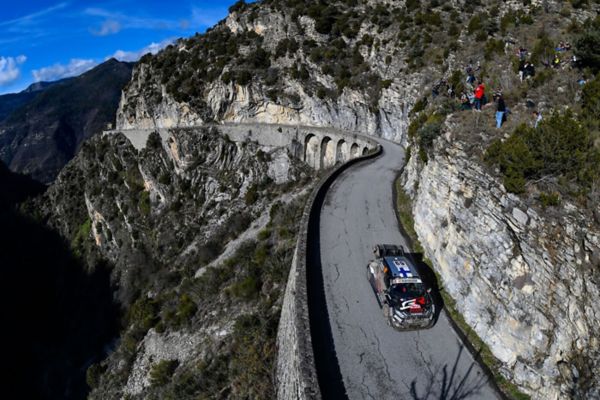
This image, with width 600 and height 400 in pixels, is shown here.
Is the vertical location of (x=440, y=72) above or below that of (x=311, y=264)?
above

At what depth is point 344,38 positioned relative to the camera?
4322cm

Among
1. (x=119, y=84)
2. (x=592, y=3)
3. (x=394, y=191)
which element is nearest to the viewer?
(x=394, y=191)

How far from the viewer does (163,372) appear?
17.2 meters

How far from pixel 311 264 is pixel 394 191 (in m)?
9.75

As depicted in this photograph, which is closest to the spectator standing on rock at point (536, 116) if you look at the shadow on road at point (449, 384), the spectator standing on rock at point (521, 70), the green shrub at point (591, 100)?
the green shrub at point (591, 100)

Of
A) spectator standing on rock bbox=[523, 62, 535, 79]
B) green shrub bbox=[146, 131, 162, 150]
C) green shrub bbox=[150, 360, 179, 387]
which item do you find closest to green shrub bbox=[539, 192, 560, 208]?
spectator standing on rock bbox=[523, 62, 535, 79]


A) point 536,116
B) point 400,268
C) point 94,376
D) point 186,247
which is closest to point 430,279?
point 400,268

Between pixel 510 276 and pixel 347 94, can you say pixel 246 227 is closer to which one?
pixel 347 94

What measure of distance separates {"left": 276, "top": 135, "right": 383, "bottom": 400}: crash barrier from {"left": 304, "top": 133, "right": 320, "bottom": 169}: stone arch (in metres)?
18.8

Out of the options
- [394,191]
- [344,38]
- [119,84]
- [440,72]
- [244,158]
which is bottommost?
[394,191]

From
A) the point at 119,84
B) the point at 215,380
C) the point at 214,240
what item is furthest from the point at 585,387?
the point at 119,84

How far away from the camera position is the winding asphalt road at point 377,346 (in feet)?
32.6

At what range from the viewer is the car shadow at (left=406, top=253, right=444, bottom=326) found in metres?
13.1

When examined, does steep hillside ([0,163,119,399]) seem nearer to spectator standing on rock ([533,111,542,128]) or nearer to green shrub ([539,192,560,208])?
green shrub ([539,192,560,208])
